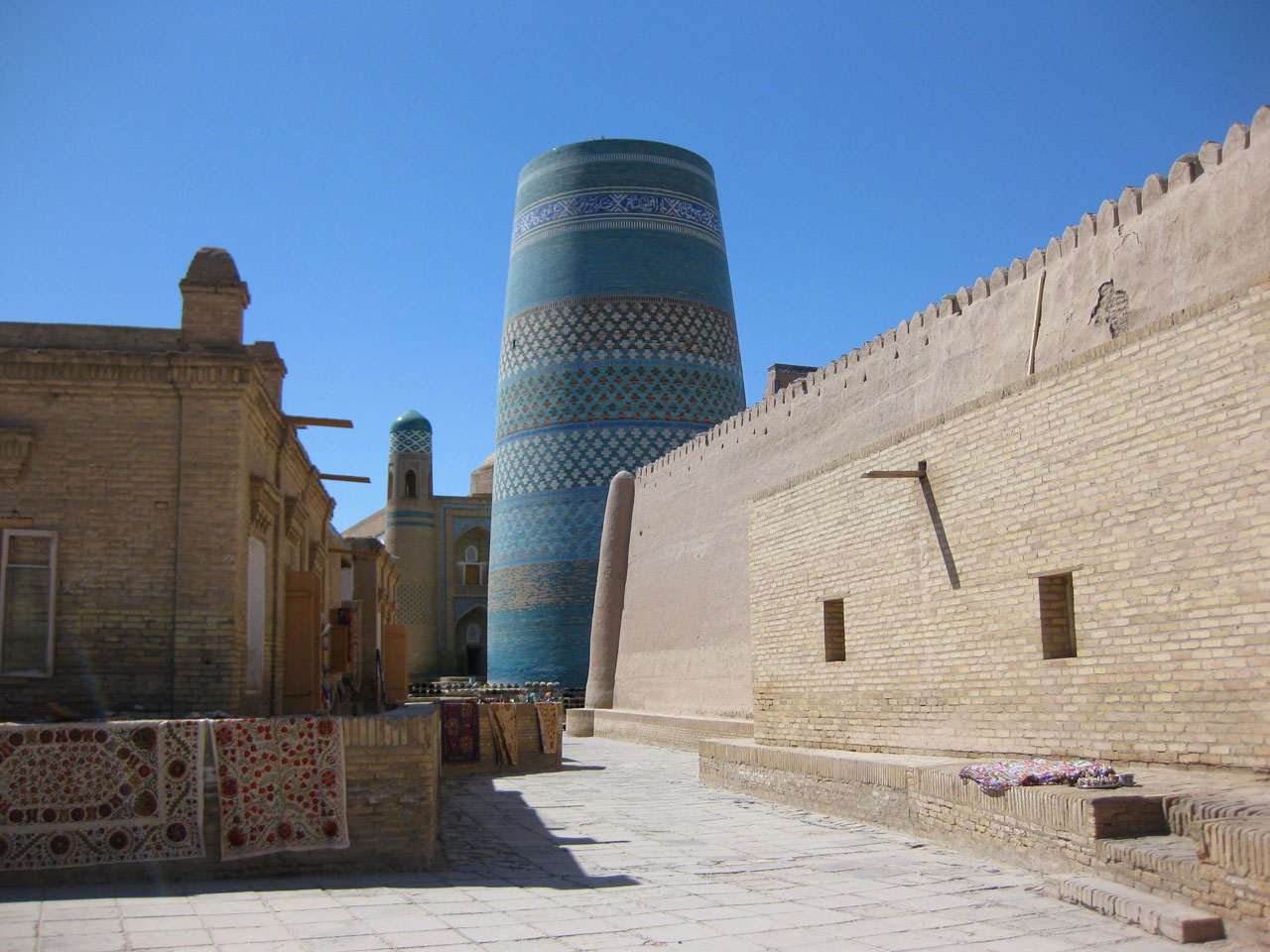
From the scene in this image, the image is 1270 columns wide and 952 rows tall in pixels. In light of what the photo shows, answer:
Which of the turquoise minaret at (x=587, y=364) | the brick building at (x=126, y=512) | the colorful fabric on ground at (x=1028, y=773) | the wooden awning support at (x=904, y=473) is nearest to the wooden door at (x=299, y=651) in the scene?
the brick building at (x=126, y=512)

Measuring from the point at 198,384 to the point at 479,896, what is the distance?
11.2 ft

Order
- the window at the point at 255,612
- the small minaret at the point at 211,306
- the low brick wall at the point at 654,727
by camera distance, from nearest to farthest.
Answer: the small minaret at the point at 211,306 → the window at the point at 255,612 → the low brick wall at the point at 654,727

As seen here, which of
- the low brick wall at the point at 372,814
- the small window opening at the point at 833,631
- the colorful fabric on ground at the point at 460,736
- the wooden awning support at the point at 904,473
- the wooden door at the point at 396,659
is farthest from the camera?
the wooden door at the point at 396,659

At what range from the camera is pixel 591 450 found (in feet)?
68.2

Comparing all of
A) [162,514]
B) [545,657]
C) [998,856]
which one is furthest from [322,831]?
[545,657]

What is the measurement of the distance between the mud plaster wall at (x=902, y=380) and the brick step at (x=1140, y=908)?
12.6 ft

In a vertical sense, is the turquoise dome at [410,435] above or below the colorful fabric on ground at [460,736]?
above

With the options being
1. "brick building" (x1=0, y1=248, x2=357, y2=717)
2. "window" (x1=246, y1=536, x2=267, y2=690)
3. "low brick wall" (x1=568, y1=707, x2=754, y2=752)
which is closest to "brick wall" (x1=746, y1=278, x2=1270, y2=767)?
"window" (x1=246, y1=536, x2=267, y2=690)

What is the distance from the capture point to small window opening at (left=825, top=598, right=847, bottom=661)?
906cm

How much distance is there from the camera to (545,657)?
2086 centimetres

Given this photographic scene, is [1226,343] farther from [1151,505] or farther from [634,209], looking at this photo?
[634,209]

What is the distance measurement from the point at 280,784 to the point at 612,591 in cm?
1339

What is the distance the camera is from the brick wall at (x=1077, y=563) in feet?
17.6

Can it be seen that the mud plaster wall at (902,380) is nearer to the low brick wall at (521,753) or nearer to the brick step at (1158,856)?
the low brick wall at (521,753)
